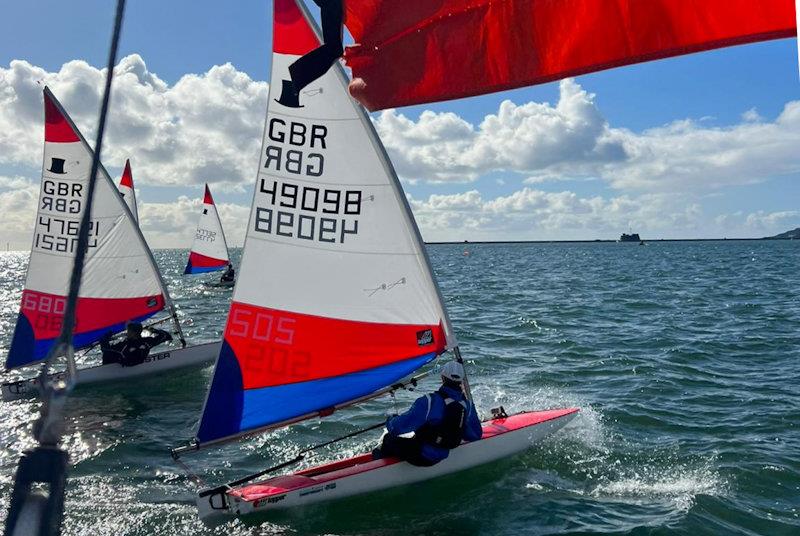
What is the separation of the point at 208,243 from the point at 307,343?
117ft

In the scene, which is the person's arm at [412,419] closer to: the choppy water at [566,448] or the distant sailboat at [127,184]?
the choppy water at [566,448]

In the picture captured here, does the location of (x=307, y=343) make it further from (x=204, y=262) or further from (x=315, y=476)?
(x=204, y=262)

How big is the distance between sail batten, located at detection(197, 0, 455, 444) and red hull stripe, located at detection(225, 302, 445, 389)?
0.5 inches

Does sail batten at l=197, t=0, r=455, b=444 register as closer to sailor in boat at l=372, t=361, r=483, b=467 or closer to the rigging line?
sailor in boat at l=372, t=361, r=483, b=467

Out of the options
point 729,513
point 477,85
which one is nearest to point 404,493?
point 729,513

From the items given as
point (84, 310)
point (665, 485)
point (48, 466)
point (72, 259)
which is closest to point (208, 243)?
point (84, 310)

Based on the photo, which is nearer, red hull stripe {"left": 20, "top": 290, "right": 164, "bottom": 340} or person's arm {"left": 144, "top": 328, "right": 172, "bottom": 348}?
red hull stripe {"left": 20, "top": 290, "right": 164, "bottom": 340}

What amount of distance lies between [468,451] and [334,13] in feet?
23.6

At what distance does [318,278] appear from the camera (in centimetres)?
860

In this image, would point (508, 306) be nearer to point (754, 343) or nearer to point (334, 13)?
point (754, 343)

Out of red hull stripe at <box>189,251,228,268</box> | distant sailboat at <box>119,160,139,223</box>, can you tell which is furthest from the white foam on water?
red hull stripe at <box>189,251,228,268</box>

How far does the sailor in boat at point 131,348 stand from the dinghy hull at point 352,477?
8.20 metres

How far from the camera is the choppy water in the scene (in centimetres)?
805

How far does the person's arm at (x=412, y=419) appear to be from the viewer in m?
8.48
